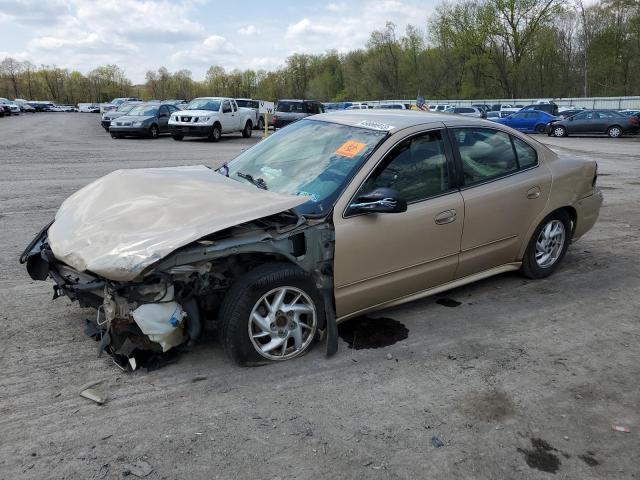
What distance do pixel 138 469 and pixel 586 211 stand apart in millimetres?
4785

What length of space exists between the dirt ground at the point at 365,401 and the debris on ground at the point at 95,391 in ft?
0.13

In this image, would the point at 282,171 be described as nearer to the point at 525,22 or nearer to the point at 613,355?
the point at 613,355

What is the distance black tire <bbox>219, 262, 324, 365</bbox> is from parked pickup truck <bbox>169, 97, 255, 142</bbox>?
2002cm

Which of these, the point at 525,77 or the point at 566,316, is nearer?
the point at 566,316

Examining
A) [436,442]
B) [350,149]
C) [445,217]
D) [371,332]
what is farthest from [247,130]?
[436,442]

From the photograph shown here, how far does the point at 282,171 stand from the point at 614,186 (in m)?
9.43

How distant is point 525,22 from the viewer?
6341 centimetres

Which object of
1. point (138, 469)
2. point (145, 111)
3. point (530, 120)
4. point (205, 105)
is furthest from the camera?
point (530, 120)

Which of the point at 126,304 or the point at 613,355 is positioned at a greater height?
the point at 126,304

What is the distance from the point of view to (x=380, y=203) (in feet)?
11.7

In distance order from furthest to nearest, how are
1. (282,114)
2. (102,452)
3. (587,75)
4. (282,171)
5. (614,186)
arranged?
1. (587,75)
2. (282,114)
3. (614,186)
4. (282,171)
5. (102,452)

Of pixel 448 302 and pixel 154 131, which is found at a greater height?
pixel 154 131

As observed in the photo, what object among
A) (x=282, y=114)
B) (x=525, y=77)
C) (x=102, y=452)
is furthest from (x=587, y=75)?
(x=102, y=452)

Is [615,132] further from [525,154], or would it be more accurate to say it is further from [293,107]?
[525,154]
